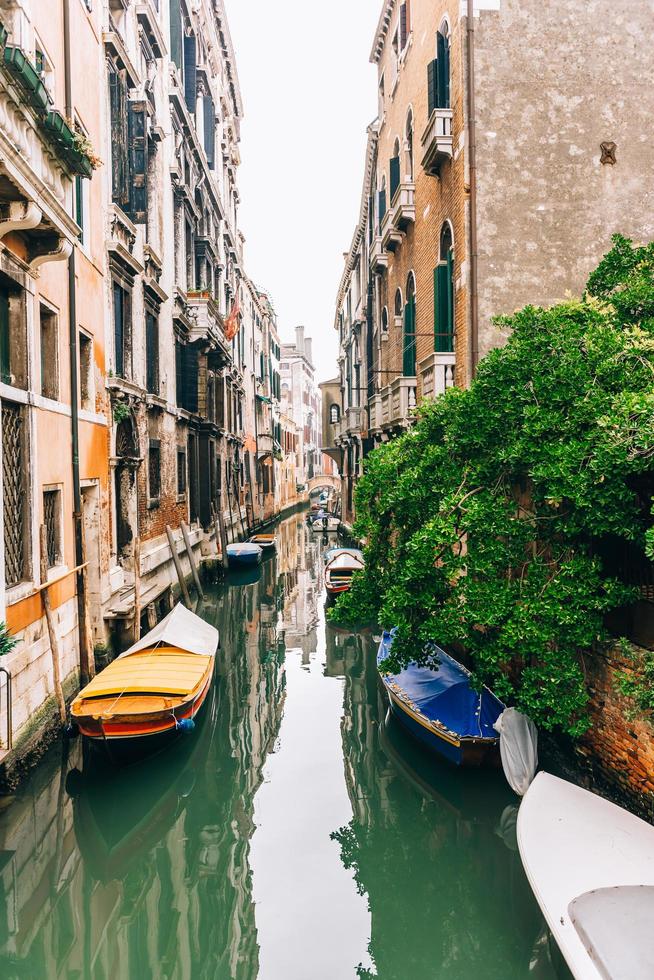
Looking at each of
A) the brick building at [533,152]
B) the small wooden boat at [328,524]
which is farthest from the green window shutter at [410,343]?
the small wooden boat at [328,524]

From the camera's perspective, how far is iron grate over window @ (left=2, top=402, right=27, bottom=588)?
710cm

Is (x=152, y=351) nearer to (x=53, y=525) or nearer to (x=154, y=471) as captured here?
(x=154, y=471)

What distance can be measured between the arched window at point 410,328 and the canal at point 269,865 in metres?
6.82

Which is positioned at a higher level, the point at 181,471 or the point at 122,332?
the point at 122,332

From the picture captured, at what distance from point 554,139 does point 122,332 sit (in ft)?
25.2

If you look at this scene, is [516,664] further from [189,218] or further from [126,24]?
[189,218]

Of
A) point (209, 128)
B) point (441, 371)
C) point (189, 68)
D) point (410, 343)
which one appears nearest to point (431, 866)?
point (441, 371)

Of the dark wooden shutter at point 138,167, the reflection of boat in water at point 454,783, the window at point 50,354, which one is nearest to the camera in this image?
the reflection of boat in water at point 454,783

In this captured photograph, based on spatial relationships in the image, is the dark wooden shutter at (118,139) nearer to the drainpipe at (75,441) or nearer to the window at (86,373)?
the drainpipe at (75,441)

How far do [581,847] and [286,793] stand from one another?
3.53 m

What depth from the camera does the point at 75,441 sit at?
9.15 metres

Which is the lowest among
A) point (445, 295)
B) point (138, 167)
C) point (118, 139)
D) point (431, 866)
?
point (431, 866)

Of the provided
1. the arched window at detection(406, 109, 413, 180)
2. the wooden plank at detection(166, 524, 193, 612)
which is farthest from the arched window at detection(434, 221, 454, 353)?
the wooden plank at detection(166, 524, 193, 612)

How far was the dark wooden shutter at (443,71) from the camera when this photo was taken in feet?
35.3
